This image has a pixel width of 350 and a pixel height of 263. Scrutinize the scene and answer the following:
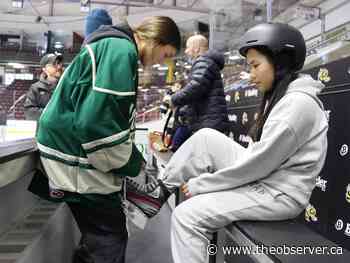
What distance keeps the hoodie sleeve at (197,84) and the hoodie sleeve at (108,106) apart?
1.33 m

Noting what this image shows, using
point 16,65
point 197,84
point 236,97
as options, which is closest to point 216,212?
point 197,84

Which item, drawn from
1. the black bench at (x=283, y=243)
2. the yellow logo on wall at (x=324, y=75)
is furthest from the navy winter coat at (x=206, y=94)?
the black bench at (x=283, y=243)

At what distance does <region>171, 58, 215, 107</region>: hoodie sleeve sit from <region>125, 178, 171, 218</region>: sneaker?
117cm

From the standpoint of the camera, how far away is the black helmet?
1.48 m

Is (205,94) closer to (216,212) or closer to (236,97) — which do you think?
(236,97)

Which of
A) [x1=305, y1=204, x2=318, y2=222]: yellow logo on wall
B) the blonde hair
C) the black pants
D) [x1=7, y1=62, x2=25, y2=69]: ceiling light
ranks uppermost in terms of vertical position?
[x1=7, y1=62, x2=25, y2=69]: ceiling light

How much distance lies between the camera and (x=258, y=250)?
104 cm

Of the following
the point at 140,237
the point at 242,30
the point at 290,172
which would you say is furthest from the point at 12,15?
the point at 290,172

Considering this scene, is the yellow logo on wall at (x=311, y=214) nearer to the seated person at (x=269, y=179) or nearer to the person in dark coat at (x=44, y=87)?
the seated person at (x=269, y=179)

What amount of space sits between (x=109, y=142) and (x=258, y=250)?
0.62 m

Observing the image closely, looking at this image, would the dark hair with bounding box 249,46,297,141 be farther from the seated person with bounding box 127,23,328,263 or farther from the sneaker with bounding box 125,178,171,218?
the sneaker with bounding box 125,178,171,218

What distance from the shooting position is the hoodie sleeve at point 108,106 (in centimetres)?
130

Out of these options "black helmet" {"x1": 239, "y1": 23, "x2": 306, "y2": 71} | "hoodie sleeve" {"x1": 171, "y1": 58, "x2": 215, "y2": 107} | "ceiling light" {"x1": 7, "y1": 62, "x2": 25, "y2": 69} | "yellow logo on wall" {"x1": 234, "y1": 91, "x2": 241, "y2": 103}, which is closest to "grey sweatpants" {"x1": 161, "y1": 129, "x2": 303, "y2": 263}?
"black helmet" {"x1": 239, "y1": 23, "x2": 306, "y2": 71}

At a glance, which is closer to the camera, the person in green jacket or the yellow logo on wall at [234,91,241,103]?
the person in green jacket
